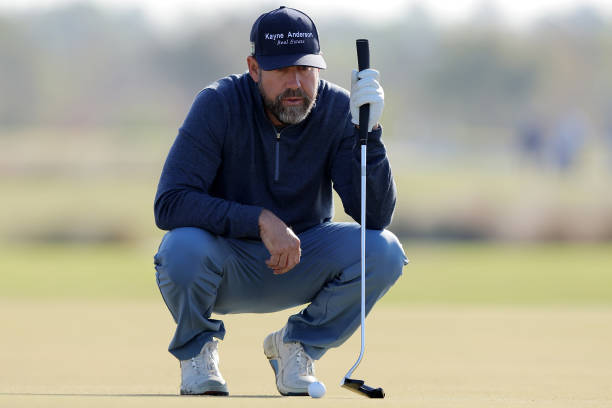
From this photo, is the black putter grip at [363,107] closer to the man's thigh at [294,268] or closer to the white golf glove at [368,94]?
the white golf glove at [368,94]

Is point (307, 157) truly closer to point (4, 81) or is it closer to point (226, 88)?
point (226, 88)

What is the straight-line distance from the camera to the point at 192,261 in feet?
15.8

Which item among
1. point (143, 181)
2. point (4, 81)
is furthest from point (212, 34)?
point (143, 181)

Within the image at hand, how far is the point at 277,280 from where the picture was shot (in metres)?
5.19

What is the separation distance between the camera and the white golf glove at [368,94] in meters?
4.86

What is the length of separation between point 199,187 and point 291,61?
25.2 inches

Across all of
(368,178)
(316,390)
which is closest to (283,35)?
(368,178)

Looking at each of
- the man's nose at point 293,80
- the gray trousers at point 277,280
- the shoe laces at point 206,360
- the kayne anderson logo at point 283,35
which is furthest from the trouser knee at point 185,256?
the kayne anderson logo at point 283,35

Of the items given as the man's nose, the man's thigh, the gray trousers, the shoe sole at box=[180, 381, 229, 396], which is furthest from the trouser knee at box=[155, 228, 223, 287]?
the man's nose

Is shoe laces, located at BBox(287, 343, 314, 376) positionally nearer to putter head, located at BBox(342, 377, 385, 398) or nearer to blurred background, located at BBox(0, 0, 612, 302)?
putter head, located at BBox(342, 377, 385, 398)

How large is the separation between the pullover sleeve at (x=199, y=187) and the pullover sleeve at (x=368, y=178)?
0.47 meters

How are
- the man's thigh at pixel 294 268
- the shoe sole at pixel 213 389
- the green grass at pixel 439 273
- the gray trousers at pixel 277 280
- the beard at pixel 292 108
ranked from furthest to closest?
1. the green grass at pixel 439 273
2. the man's thigh at pixel 294 268
3. the beard at pixel 292 108
4. the gray trousers at pixel 277 280
5. the shoe sole at pixel 213 389

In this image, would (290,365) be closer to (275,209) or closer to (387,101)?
(275,209)

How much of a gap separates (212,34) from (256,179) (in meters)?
94.4
